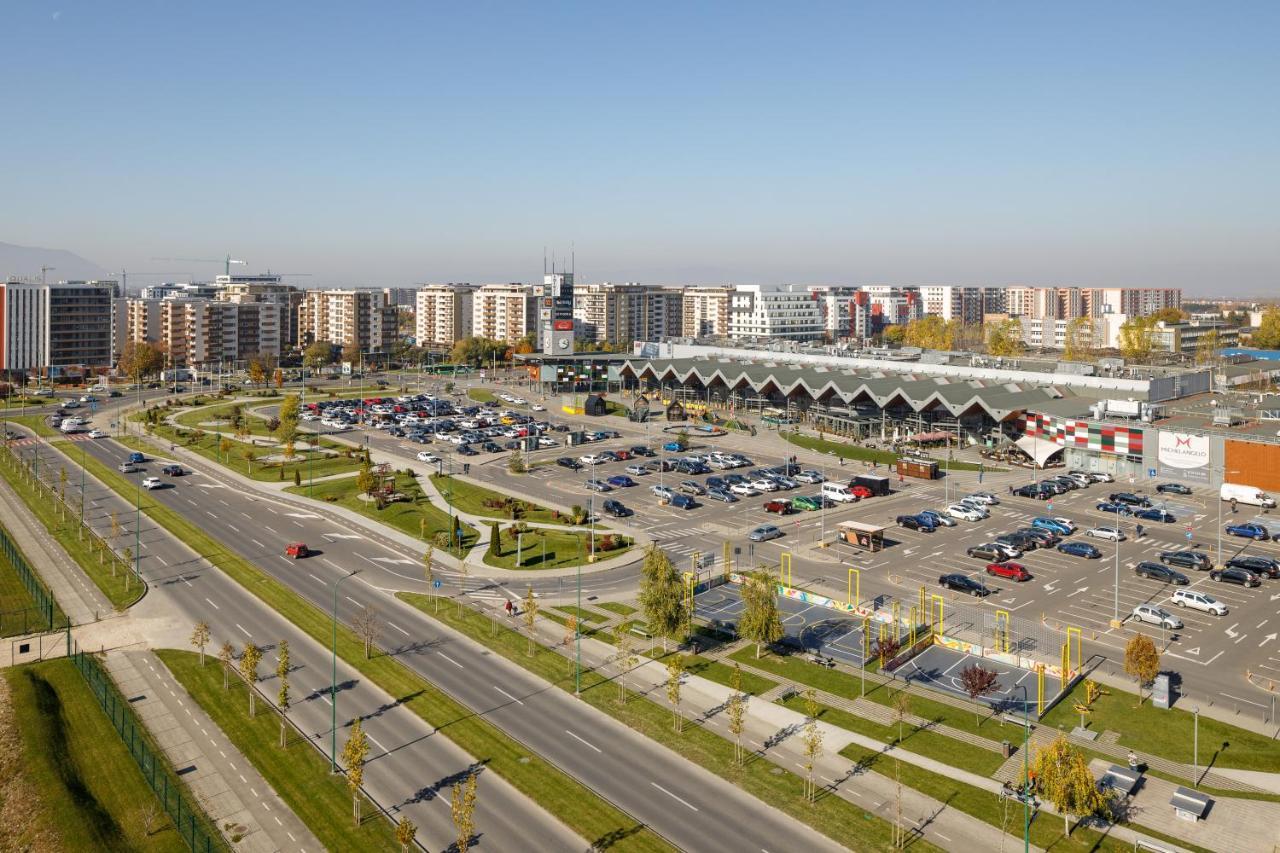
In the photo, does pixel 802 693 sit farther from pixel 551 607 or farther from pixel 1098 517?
pixel 1098 517

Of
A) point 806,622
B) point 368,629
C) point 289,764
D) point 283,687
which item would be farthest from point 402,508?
point 289,764

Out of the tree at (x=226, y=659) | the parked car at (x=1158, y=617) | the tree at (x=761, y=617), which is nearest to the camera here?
the tree at (x=226, y=659)

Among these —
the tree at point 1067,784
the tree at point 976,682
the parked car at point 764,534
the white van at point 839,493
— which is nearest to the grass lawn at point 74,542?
the parked car at point 764,534

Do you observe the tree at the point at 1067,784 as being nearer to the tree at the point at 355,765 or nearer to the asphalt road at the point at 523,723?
the asphalt road at the point at 523,723

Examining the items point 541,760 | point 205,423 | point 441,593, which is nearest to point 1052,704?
point 541,760

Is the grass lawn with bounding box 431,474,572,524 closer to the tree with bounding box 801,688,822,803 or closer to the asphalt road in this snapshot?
the asphalt road

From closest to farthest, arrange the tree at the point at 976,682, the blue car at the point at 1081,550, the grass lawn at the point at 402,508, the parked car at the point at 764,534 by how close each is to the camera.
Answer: the tree at the point at 976,682
the blue car at the point at 1081,550
the parked car at the point at 764,534
the grass lawn at the point at 402,508
